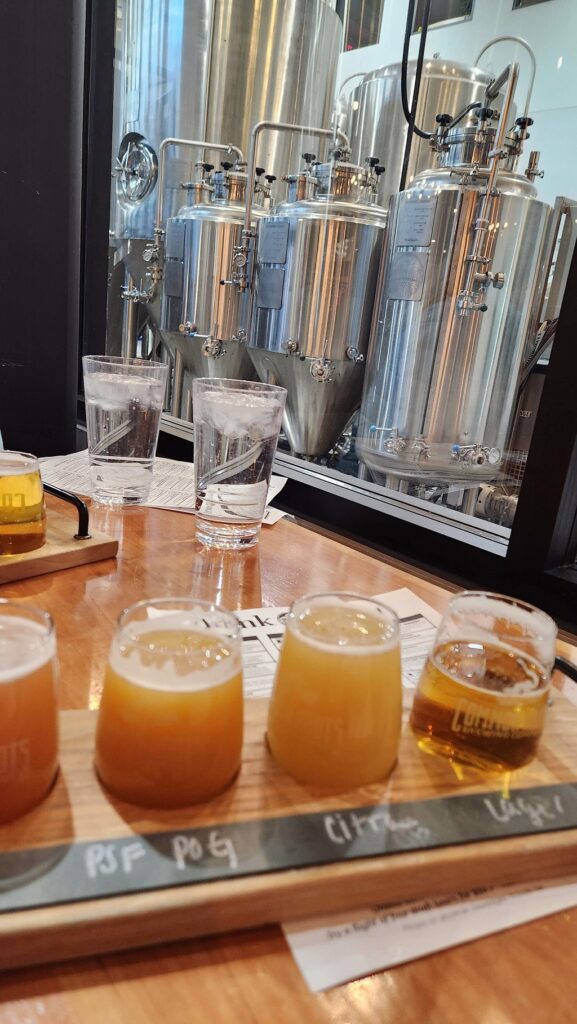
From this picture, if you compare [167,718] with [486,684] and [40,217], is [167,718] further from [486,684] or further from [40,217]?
[40,217]

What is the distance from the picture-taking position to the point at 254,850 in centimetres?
42

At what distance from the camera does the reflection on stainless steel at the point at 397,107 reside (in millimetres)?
2338

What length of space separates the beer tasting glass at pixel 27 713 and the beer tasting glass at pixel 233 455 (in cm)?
58

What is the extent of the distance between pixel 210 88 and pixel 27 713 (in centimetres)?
297

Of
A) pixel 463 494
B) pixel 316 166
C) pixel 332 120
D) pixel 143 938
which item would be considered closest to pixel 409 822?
pixel 143 938

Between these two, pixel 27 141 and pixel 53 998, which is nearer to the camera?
pixel 53 998

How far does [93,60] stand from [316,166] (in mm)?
929

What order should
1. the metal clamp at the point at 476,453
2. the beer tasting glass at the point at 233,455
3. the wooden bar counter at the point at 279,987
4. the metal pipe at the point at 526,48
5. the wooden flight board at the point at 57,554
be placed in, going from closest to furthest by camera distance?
the wooden bar counter at the point at 279,987 < the wooden flight board at the point at 57,554 < the beer tasting glass at the point at 233,455 < the metal clamp at the point at 476,453 < the metal pipe at the point at 526,48

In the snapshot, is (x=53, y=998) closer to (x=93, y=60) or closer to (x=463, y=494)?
(x=463, y=494)

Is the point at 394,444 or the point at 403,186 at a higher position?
the point at 403,186

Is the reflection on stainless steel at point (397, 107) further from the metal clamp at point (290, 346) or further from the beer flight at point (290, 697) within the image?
the beer flight at point (290, 697)

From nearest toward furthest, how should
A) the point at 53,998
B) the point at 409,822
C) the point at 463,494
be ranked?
the point at 53,998
the point at 409,822
the point at 463,494

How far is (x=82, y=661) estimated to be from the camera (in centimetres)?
67

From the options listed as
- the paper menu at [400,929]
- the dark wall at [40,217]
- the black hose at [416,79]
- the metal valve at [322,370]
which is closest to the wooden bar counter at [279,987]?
the paper menu at [400,929]
